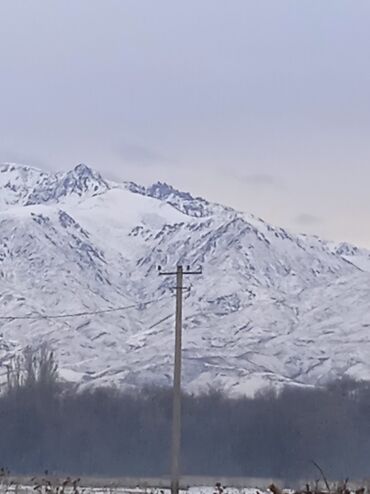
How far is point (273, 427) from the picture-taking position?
10469 centimetres

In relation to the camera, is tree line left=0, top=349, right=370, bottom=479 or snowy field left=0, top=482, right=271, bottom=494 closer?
snowy field left=0, top=482, right=271, bottom=494

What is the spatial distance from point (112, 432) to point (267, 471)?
18476mm

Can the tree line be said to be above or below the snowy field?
above

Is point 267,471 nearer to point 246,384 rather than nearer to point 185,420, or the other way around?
point 185,420

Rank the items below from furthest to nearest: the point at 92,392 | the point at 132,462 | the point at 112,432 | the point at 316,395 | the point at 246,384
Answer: the point at 246,384
the point at 92,392
the point at 316,395
the point at 112,432
the point at 132,462

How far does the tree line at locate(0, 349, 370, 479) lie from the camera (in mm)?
97500

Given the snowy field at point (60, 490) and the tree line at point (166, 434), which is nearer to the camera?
the snowy field at point (60, 490)

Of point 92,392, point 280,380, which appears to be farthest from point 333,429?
point 280,380

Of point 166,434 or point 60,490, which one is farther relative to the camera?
point 166,434

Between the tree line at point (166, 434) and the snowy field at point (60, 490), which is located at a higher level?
the tree line at point (166, 434)

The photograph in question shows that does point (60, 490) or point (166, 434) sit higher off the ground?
point (166, 434)

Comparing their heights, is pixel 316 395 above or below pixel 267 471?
above

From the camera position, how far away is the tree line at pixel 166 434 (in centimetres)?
9750

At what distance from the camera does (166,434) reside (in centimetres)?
10681
